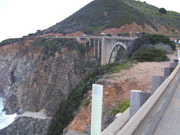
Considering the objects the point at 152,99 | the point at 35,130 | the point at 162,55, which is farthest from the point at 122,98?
the point at 35,130

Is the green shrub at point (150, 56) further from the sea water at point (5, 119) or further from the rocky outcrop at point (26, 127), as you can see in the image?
the sea water at point (5, 119)

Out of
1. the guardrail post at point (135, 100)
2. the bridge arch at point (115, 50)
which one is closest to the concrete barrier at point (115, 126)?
the guardrail post at point (135, 100)

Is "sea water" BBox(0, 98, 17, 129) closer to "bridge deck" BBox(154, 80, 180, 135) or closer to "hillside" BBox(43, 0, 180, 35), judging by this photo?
"hillside" BBox(43, 0, 180, 35)

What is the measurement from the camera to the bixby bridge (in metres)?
33.6

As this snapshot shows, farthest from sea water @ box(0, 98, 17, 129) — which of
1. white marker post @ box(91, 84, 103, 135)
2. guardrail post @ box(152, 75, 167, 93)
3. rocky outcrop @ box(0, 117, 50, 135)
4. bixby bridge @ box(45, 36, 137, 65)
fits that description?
white marker post @ box(91, 84, 103, 135)

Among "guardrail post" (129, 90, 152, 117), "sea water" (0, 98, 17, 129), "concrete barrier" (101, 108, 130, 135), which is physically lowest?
"sea water" (0, 98, 17, 129)

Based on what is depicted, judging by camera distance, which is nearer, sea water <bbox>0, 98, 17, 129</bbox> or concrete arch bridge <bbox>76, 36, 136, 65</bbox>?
concrete arch bridge <bbox>76, 36, 136, 65</bbox>

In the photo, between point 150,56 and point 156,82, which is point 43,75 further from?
point 156,82

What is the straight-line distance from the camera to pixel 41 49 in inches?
1916

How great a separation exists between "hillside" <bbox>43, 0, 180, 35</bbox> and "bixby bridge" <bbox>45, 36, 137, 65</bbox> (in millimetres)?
9530

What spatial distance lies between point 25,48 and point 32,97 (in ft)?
49.0

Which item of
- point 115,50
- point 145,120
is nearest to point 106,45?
point 115,50

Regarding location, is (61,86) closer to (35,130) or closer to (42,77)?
(42,77)

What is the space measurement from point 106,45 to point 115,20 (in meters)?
19.2
